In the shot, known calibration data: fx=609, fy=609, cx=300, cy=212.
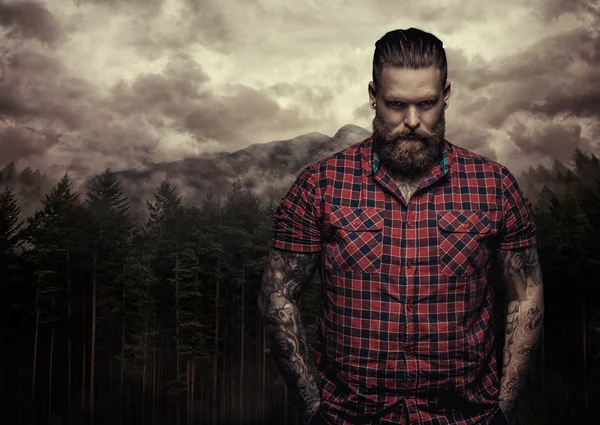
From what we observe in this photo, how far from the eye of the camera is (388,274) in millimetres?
3662

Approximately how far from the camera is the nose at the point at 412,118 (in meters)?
3.70

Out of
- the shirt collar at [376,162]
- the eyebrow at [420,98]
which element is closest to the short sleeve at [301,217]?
the shirt collar at [376,162]

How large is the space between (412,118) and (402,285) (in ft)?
3.31

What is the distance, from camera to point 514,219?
4.00 m

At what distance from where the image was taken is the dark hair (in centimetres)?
367


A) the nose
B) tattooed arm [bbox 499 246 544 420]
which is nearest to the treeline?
tattooed arm [bbox 499 246 544 420]

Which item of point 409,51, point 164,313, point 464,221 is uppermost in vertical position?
point 409,51

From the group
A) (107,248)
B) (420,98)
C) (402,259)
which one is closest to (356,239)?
(402,259)

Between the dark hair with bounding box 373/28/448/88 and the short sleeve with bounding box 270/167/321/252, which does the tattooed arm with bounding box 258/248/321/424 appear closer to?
the short sleeve with bounding box 270/167/321/252

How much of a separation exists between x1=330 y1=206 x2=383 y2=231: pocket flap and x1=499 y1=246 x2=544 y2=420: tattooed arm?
980 millimetres

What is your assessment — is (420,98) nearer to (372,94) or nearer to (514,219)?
(372,94)

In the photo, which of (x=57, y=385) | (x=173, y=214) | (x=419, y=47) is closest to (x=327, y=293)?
(x=419, y=47)

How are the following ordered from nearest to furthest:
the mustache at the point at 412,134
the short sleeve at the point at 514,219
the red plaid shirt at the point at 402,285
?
the red plaid shirt at the point at 402,285 < the mustache at the point at 412,134 < the short sleeve at the point at 514,219

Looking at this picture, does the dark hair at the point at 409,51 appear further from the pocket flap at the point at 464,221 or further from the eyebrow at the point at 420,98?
the pocket flap at the point at 464,221
